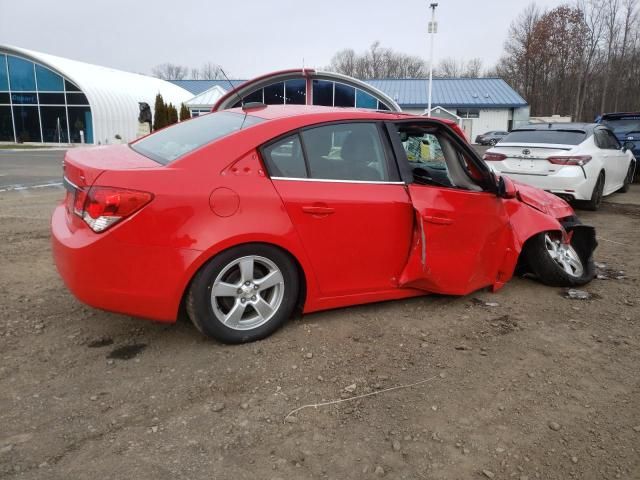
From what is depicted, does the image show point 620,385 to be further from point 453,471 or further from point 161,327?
point 161,327

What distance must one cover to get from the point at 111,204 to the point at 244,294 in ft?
3.11

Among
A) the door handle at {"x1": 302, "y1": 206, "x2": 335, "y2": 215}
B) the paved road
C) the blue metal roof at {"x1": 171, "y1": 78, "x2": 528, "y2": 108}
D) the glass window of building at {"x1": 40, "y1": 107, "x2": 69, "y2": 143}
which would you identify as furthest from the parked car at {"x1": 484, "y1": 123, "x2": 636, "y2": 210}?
the blue metal roof at {"x1": 171, "y1": 78, "x2": 528, "y2": 108}

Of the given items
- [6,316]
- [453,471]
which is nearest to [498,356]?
[453,471]

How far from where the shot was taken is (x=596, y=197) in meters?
8.96

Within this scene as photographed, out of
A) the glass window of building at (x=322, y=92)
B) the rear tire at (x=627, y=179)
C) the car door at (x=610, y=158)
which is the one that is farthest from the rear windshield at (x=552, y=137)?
the glass window of building at (x=322, y=92)

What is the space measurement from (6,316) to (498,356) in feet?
11.3

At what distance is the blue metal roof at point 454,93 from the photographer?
4897 cm

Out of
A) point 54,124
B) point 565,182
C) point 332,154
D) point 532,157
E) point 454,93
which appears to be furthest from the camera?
point 454,93

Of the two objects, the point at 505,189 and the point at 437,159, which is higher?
the point at 437,159

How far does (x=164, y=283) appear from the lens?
Result: 3.01 meters

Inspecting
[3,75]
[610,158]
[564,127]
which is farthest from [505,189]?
[3,75]

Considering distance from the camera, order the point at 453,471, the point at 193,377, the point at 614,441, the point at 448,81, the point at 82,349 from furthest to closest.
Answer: the point at 448,81 < the point at 82,349 < the point at 193,377 < the point at 614,441 < the point at 453,471

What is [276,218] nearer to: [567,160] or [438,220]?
[438,220]

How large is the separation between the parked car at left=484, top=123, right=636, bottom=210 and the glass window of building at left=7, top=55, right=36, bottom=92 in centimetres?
3384
